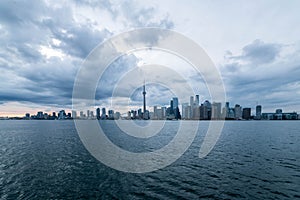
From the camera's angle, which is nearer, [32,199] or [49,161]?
[32,199]

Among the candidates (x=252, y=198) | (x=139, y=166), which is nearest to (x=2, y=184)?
(x=139, y=166)

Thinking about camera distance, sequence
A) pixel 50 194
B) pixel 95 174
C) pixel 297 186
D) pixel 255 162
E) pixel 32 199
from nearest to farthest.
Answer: pixel 32 199, pixel 50 194, pixel 297 186, pixel 95 174, pixel 255 162

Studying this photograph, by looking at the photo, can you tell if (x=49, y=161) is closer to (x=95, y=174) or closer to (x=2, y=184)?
(x=2, y=184)

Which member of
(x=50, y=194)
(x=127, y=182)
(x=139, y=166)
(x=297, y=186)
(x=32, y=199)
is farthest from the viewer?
(x=139, y=166)

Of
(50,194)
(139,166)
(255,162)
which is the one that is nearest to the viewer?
(50,194)

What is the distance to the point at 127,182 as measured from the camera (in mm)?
22297

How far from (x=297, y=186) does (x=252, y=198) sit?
771cm

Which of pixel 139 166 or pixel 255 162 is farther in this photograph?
pixel 255 162

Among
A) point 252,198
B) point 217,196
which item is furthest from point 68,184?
point 252,198

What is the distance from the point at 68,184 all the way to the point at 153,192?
11.3m

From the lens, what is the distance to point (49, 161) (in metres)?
31.8

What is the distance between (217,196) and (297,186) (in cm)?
1092

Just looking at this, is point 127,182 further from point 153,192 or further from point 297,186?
point 297,186

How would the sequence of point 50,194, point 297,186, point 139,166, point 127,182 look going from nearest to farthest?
point 50,194 < point 297,186 < point 127,182 < point 139,166
